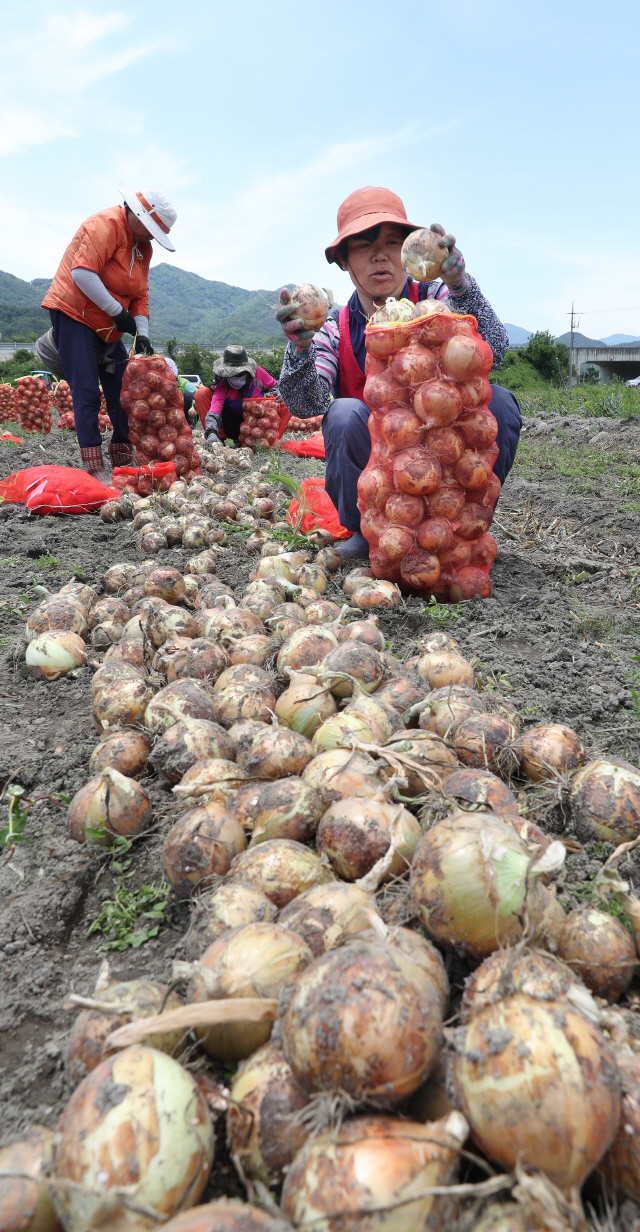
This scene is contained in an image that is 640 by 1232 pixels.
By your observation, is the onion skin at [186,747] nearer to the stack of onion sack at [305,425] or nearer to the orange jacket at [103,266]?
the orange jacket at [103,266]

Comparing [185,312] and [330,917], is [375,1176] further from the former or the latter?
[185,312]

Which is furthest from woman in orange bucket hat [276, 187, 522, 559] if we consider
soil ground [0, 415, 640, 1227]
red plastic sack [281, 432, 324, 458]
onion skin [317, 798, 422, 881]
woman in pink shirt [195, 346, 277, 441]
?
woman in pink shirt [195, 346, 277, 441]

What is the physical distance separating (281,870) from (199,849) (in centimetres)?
20

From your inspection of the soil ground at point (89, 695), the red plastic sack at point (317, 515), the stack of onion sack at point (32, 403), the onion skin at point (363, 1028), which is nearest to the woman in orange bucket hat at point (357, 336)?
the red plastic sack at point (317, 515)

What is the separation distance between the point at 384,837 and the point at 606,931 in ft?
1.40

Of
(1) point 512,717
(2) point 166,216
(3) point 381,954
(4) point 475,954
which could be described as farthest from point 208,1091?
(2) point 166,216

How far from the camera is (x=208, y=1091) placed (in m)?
0.97

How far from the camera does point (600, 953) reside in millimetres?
1118

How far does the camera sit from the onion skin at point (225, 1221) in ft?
2.36

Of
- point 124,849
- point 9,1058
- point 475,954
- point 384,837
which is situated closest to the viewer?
point 475,954

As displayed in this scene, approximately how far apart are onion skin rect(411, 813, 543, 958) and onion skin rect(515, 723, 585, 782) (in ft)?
1.89

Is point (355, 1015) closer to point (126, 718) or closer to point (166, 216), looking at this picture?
point (126, 718)

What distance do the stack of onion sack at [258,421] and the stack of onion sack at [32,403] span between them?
176 inches

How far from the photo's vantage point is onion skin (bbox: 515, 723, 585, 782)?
1.67 meters
